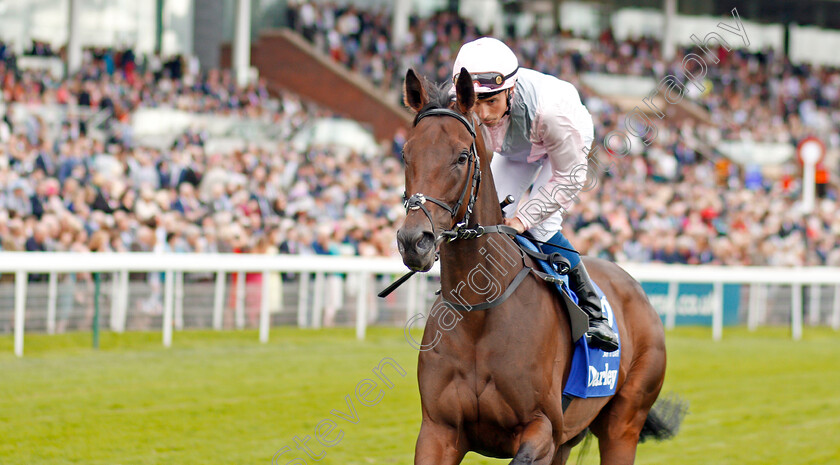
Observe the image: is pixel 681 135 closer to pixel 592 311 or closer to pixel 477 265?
pixel 592 311

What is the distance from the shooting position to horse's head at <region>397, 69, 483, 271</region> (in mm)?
3184

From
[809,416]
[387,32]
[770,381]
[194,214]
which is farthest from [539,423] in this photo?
[387,32]

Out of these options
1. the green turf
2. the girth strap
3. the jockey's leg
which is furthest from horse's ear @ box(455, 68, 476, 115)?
the green turf

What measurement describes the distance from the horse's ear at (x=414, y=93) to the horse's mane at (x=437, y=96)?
20 millimetres

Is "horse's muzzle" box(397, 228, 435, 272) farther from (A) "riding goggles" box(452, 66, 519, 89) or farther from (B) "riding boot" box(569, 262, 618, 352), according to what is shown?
(B) "riding boot" box(569, 262, 618, 352)

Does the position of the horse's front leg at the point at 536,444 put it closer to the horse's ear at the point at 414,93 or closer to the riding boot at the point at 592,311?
the riding boot at the point at 592,311

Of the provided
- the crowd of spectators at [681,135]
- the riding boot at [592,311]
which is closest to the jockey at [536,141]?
the riding boot at [592,311]

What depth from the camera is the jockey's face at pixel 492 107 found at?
3.82 meters

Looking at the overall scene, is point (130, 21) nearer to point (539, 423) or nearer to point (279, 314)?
point (279, 314)

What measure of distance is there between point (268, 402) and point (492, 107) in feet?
13.3

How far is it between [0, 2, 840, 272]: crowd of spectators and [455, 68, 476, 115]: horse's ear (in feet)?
12.4

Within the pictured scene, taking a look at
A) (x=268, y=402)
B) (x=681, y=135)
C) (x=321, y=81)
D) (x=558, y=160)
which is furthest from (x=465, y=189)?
(x=681, y=135)

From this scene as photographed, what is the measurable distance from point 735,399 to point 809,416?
79cm

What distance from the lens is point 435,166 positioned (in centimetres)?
338
